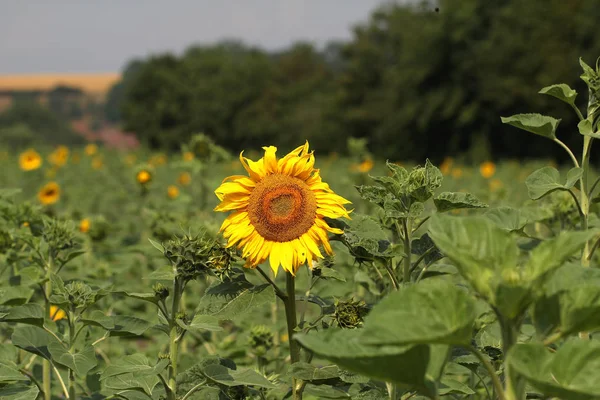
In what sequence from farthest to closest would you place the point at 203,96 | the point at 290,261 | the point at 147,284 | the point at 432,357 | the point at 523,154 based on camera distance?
the point at 203,96
the point at 523,154
the point at 147,284
the point at 290,261
the point at 432,357

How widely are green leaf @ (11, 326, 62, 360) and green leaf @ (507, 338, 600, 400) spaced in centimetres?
107

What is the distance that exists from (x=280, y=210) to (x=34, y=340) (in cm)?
65

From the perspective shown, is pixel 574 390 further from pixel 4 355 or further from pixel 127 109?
pixel 127 109

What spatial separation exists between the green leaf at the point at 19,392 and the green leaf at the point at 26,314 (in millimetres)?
147

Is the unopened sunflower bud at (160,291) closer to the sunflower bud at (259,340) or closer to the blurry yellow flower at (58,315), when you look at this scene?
the blurry yellow flower at (58,315)

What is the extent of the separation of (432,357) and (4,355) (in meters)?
1.12

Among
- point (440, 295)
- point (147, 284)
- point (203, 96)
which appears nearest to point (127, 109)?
point (203, 96)

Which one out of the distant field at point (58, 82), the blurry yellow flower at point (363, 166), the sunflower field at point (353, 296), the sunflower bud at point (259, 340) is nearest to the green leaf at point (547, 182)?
the sunflower field at point (353, 296)

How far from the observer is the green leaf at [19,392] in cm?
147

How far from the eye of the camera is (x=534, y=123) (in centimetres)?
161

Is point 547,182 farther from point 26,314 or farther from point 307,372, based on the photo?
point 26,314

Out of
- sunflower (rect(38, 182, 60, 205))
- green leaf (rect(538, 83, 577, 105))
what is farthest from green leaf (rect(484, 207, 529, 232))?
sunflower (rect(38, 182, 60, 205))

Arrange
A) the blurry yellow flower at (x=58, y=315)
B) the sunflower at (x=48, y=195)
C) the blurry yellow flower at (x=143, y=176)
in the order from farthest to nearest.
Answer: the sunflower at (x=48, y=195), the blurry yellow flower at (x=143, y=176), the blurry yellow flower at (x=58, y=315)

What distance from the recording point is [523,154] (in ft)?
91.3
